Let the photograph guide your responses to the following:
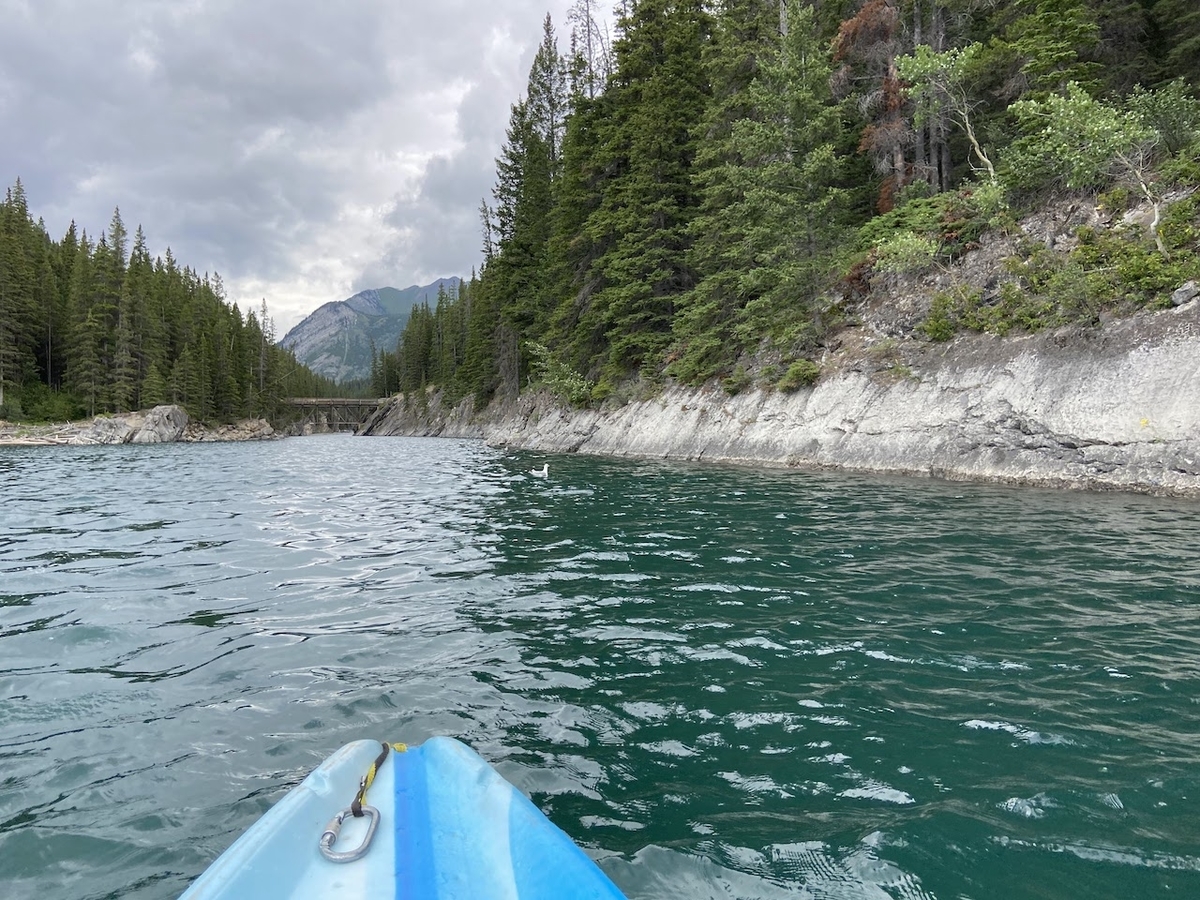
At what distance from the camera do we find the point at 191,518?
13875 millimetres

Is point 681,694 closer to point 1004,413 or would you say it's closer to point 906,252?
point 1004,413

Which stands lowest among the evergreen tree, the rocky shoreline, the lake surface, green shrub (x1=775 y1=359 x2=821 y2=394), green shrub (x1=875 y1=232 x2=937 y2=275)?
the lake surface

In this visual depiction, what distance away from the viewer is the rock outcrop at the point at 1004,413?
13.2 m

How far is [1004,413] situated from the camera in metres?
15.9

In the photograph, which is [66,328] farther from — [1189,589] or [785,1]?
[1189,589]

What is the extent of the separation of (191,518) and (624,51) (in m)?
34.2

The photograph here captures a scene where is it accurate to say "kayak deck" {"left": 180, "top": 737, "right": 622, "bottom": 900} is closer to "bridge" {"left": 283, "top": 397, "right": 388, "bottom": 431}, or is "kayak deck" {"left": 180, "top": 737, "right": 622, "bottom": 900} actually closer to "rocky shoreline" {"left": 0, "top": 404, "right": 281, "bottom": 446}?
"rocky shoreline" {"left": 0, "top": 404, "right": 281, "bottom": 446}

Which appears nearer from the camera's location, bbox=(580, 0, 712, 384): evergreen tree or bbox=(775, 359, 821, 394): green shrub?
bbox=(775, 359, 821, 394): green shrub

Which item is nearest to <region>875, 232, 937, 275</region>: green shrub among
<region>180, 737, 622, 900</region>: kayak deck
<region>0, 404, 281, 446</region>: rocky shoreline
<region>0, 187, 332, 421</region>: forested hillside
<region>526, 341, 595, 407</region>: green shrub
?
<region>526, 341, 595, 407</region>: green shrub

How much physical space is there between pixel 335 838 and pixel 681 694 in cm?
299

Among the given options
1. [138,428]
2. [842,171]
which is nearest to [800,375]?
[842,171]

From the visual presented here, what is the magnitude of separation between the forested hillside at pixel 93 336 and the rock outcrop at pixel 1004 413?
7103 centimetres

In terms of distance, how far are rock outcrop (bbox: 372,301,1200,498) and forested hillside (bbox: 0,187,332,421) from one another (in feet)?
233

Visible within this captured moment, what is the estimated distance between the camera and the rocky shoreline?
175ft
